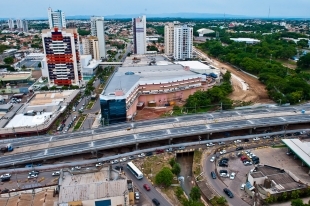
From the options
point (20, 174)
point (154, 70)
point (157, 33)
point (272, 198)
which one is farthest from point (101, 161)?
point (157, 33)

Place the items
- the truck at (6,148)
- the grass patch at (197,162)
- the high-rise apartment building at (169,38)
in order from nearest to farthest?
1. the grass patch at (197,162)
2. the truck at (6,148)
3. the high-rise apartment building at (169,38)

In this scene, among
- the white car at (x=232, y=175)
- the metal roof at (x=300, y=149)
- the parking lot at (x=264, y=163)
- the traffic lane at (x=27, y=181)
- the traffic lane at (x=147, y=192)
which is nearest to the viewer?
the traffic lane at (x=147, y=192)

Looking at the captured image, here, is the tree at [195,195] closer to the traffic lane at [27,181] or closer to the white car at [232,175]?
the white car at [232,175]

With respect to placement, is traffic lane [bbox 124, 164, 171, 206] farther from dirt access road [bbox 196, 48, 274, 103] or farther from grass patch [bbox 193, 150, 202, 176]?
dirt access road [bbox 196, 48, 274, 103]

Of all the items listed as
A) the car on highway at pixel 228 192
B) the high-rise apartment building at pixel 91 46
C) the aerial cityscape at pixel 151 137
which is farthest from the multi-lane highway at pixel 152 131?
the high-rise apartment building at pixel 91 46

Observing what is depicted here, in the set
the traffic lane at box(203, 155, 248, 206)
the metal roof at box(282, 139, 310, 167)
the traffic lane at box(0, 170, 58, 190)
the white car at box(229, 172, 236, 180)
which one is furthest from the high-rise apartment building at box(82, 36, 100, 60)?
the white car at box(229, 172, 236, 180)

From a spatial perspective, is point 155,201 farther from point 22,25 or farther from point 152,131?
point 22,25
